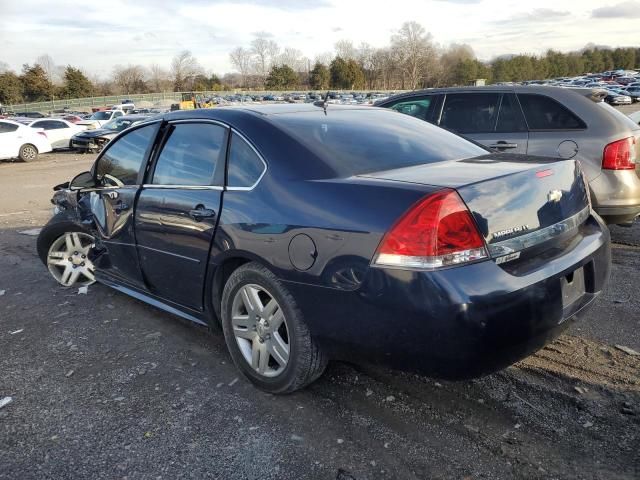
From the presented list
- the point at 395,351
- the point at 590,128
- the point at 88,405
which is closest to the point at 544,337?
the point at 395,351

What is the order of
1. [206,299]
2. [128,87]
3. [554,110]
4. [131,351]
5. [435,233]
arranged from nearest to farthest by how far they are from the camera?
[435,233]
[206,299]
[131,351]
[554,110]
[128,87]

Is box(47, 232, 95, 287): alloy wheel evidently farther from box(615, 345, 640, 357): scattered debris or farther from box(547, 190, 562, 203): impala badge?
box(615, 345, 640, 357): scattered debris

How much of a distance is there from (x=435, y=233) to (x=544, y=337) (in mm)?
776

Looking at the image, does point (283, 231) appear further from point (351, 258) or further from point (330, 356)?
point (330, 356)

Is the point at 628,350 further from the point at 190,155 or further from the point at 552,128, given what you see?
the point at 190,155

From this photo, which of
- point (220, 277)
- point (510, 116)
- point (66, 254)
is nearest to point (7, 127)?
point (66, 254)

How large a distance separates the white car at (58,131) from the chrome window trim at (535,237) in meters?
23.4

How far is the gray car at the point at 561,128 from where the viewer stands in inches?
197

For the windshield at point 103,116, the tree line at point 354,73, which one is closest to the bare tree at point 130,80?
the tree line at point 354,73

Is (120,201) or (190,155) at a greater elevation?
(190,155)

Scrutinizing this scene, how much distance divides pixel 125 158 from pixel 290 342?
217cm

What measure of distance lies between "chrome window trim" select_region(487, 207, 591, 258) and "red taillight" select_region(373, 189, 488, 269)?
93 mm

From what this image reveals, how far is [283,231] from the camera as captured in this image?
261cm

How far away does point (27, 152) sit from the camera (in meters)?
18.9
